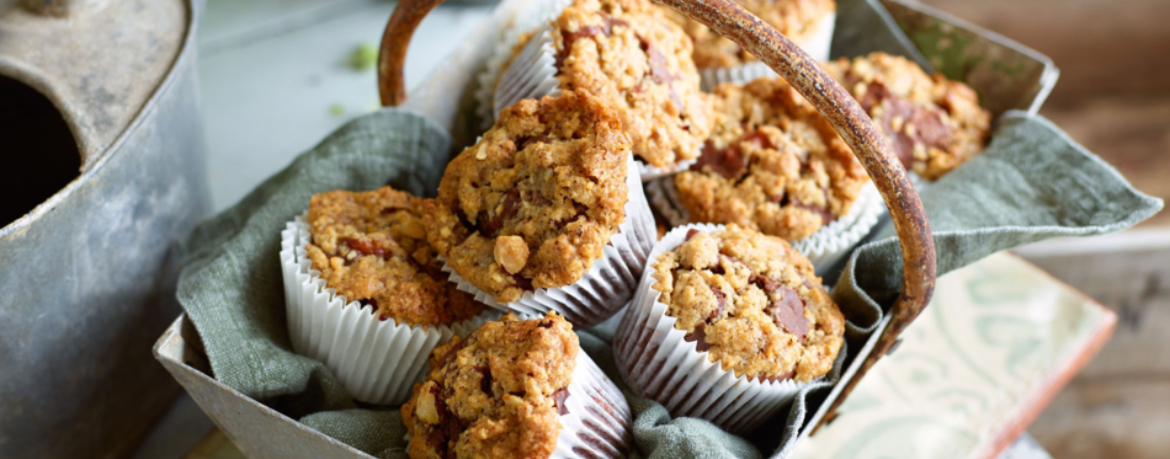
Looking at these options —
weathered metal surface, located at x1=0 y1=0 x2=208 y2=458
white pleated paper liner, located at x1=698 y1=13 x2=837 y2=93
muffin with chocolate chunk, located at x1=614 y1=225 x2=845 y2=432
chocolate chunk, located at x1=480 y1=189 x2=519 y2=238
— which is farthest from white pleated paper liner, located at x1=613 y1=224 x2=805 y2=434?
weathered metal surface, located at x1=0 y1=0 x2=208 y2=458

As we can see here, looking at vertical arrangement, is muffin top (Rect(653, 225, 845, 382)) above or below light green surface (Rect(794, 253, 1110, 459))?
above

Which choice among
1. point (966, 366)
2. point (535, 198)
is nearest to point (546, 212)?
point (535, 198)

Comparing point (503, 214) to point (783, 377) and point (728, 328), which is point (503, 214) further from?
point (783, 377)

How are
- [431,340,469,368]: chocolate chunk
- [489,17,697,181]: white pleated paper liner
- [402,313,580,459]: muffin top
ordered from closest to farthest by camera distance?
[402,313,580,459]: muffin top, [431,340,469,368]: chocolate chunk, [489,17,697,181]: white pleated paper liner

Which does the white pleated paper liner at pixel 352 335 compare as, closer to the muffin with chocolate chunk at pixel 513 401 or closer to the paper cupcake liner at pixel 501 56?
the muffin with chocolate chunk at pixel 513 401

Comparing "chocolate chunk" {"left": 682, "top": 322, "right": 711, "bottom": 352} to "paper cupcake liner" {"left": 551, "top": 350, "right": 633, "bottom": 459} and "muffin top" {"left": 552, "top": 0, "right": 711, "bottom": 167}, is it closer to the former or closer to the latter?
"paper cupcake liner" {"left": 551, "top": 350, "right": 633, "bottom": 459}

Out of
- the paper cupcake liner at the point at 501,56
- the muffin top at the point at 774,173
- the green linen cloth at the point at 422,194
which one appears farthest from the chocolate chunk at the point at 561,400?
the paper cupcake liner at the point at 501,56

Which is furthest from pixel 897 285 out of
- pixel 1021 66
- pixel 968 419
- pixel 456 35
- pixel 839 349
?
pixel 456 35
